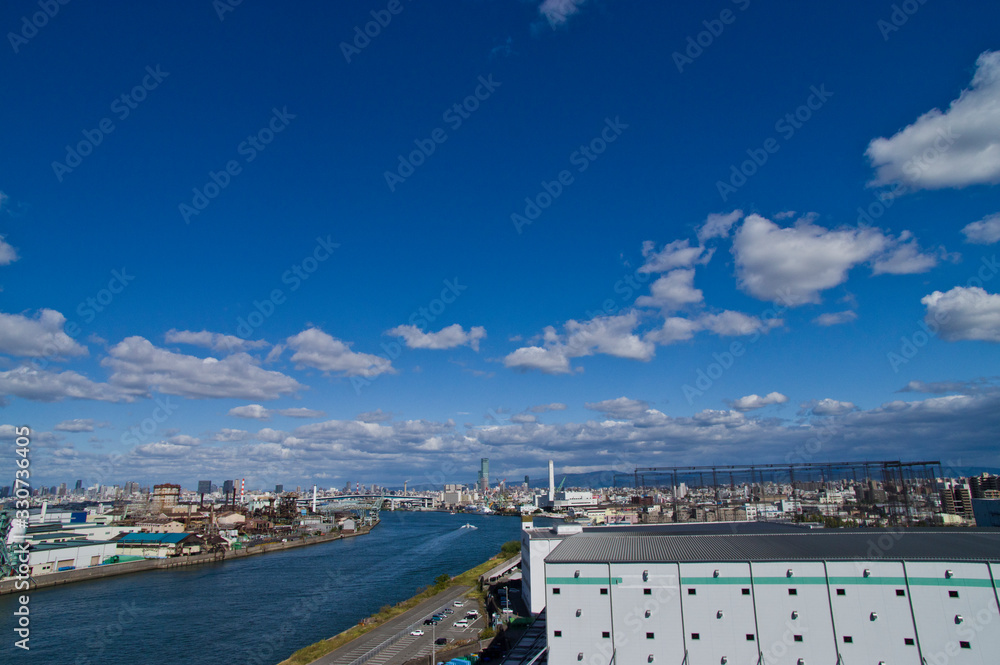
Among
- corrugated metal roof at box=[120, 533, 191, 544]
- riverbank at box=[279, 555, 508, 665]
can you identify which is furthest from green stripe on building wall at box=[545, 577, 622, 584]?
corrugated metal roof at box=[120, 533, 191, 544]

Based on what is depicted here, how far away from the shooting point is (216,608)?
20750mm

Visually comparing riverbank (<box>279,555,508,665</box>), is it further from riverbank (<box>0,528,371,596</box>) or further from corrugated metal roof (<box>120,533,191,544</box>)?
corrugated metal roof (<box>120,533,191,544</box>)

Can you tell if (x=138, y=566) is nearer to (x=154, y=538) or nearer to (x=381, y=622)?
(x=154, y=538)

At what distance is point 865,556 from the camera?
898cm

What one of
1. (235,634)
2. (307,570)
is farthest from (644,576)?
(307,570)

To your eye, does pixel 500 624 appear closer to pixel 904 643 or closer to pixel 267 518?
pixel 904 643

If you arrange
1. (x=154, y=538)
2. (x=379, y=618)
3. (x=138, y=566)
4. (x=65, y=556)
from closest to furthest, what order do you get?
(x=379, y=618) < (x=65, y=556) < (x=138, y=566) < (x=154, y=538)

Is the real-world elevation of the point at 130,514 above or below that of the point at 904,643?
below

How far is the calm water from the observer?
15.2m

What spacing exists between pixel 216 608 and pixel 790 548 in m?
21.2

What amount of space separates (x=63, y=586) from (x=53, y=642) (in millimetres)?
12156

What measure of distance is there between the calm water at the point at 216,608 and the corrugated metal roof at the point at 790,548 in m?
10.2

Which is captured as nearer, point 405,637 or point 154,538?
point 405,637

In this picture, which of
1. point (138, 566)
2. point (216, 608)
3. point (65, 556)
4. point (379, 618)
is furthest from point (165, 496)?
point (379, 618)
